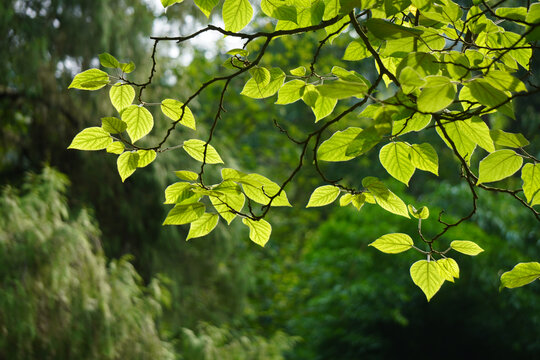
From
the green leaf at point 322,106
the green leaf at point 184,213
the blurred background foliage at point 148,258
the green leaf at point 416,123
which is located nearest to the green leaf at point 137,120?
the green leaf at point 184,213

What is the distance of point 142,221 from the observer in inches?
154

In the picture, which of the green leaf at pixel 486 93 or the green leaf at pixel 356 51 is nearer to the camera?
the green leaf at pixel 486 93

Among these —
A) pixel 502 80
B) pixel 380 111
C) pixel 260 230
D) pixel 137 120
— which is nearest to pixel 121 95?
pixel 137 120

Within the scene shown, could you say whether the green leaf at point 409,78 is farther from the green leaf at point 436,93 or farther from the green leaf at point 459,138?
the green leaf at point 459,138

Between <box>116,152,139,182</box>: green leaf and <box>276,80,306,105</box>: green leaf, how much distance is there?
0.72 feet

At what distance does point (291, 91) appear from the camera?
751mm

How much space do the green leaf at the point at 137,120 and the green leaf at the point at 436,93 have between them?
37cm

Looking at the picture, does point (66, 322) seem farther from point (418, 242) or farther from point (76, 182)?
point (418, 242)

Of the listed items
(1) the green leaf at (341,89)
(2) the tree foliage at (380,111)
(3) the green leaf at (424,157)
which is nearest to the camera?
(1) the green leaf at (341,89)

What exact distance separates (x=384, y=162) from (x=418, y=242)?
4241 mm

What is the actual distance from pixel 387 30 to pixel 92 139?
39cm

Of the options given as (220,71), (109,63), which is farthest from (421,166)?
(220,71)

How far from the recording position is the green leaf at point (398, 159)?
66 centimetres

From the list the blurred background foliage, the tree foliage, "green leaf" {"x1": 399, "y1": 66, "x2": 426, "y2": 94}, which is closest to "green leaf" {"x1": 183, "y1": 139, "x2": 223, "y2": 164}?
the tree foliage
